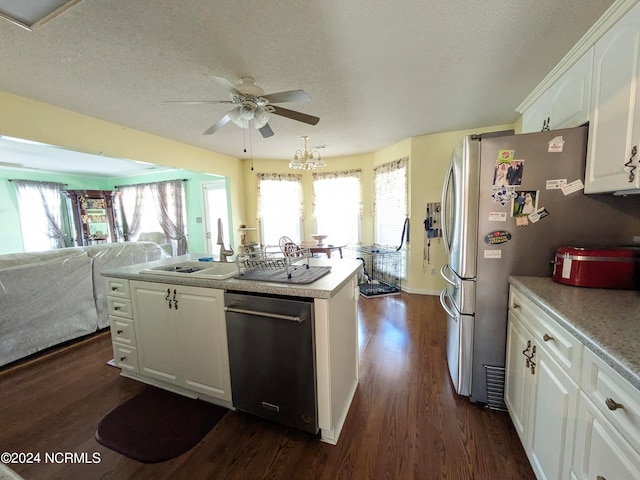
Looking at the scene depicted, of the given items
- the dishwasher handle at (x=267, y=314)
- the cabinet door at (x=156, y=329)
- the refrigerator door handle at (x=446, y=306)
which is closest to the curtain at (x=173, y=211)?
the cabinet door at (x=156, y=329)

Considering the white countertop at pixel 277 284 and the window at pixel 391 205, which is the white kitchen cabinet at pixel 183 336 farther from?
the window at pixel 391 205

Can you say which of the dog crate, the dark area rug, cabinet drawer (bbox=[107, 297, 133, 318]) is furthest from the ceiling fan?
the dog crate

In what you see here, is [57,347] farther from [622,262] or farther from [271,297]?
[622,262]

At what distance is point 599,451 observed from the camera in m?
0.79

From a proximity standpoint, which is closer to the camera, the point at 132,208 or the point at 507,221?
the point at 507,221

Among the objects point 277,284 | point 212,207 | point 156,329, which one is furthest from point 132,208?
point 277,284

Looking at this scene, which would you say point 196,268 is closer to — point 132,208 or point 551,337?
point 551,337

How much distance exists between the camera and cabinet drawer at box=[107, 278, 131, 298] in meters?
1.95

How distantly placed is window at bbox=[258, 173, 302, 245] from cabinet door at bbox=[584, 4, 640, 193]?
4.29m

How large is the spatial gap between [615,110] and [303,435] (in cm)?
248

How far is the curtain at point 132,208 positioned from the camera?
620 cm

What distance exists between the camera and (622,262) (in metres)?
1.27

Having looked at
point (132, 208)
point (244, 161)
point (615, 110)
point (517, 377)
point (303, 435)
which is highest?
point (244, 161)

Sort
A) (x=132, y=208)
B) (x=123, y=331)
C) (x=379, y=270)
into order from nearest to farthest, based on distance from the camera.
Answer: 1. (x=123, y=331)
2. (x=379, y=270)
3. (x=132, y=208)
